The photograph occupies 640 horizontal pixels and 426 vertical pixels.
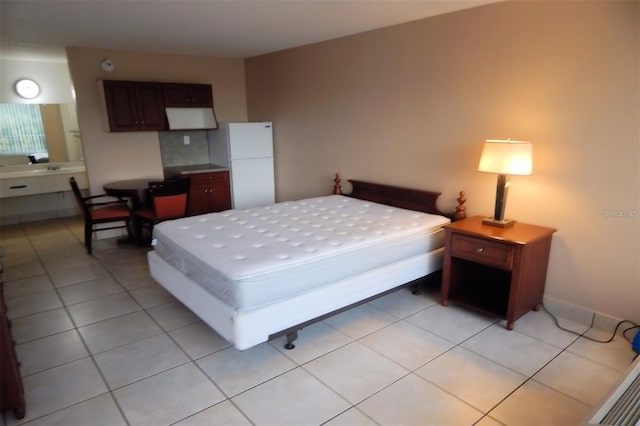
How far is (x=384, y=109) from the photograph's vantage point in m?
3.90

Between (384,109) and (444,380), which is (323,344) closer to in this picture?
(444,380)

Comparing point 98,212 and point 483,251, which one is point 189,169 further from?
point 483,251

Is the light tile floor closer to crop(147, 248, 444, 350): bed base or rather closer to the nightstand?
the nightstand

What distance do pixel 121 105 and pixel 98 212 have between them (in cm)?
135

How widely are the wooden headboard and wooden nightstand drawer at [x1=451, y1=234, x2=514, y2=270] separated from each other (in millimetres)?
457

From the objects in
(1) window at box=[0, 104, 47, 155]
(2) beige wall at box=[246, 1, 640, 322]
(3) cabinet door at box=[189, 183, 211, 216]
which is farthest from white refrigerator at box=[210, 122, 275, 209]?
(1) window at box=[0, 104, 47, 155]

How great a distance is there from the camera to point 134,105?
15.9ft

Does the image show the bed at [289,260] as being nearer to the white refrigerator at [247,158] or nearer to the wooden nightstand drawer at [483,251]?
the wooden nightstand drawer at [483,251]

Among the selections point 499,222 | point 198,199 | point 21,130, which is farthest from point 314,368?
point 21,130

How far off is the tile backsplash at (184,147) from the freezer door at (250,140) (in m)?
0.77

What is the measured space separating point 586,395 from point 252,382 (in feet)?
6.01

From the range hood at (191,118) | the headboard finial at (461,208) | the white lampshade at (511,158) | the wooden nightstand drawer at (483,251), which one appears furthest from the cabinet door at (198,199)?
the white lampshade at (511,158)

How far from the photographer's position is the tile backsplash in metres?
5.41

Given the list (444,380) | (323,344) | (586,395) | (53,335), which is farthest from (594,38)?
(53,335)
